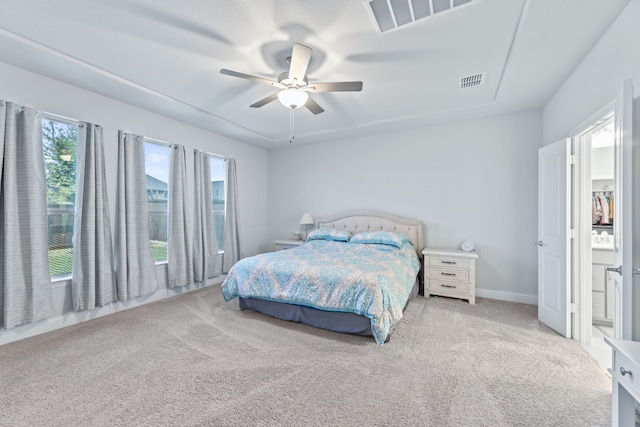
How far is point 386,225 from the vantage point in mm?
4473

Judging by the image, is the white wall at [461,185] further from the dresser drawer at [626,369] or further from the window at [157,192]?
the dresser drawer at [626,369]

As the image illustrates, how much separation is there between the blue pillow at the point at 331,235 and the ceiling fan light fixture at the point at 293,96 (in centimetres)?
246

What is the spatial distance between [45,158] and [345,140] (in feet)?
13.5

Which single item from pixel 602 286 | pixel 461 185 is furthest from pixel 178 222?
pixel 602 286

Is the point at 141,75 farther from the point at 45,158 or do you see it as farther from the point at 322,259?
the point at 322,259

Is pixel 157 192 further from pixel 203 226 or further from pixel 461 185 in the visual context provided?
pixel 461 185

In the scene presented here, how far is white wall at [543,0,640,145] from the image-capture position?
1699mm

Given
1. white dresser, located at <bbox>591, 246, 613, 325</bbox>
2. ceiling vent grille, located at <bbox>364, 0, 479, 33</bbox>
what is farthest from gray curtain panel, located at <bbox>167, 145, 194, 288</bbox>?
white dresser, located at <bbox>591, 246, 613, 325</bbox>

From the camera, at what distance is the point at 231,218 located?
4.84 meters

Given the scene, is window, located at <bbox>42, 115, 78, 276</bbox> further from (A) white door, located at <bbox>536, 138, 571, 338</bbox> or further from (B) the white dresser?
(B) the white dresser

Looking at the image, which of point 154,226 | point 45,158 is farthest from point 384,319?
point 45,158

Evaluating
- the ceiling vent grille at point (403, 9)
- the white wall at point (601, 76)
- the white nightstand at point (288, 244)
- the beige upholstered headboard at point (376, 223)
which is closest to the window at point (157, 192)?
the white nightstand at point (288, 244)

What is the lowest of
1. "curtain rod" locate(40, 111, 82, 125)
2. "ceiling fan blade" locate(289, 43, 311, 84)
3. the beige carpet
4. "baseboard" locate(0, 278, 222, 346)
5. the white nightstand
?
the beige carpet

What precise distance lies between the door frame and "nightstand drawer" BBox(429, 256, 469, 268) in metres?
1.16
